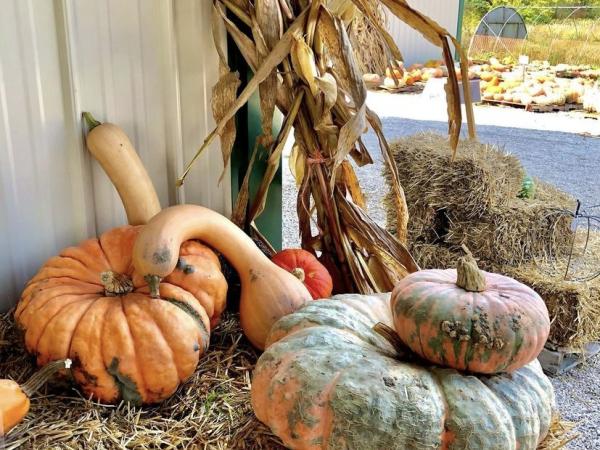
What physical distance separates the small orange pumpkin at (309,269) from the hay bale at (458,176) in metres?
2.03

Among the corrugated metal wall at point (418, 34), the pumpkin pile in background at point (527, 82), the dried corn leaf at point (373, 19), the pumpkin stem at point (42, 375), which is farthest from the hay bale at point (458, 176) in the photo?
the corrugated metal wall at point (418, 34)

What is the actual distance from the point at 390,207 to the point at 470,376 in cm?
280

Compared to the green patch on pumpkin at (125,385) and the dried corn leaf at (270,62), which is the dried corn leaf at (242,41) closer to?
the dried corn leaf at (270,62)

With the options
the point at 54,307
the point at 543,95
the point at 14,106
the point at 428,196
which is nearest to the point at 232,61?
the point at 14,106

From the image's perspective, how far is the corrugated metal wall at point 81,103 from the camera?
1.34 metres

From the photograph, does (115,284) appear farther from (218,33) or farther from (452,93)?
(452,93)

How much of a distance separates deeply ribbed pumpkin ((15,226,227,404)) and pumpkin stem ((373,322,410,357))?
38 cm

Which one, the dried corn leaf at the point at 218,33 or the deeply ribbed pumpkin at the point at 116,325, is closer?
the deeply ribbed pumpkin at the point at 116,325

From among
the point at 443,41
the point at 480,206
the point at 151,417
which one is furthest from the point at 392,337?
the point at 480,206

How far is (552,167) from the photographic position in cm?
574

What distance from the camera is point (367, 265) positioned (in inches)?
68.6

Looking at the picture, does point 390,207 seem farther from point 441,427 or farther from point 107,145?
point 441,427

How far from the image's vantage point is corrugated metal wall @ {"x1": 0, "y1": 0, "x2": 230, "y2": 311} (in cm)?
134

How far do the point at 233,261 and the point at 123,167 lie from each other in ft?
1.15
